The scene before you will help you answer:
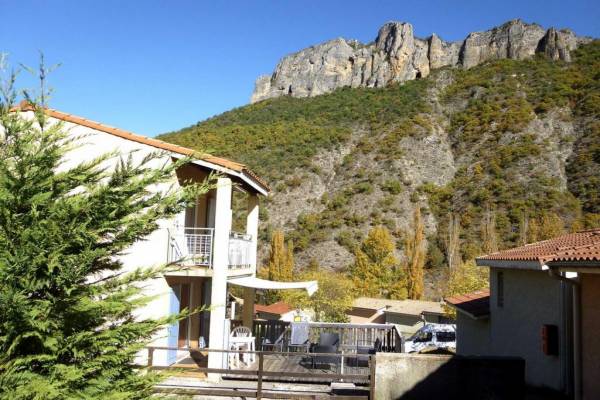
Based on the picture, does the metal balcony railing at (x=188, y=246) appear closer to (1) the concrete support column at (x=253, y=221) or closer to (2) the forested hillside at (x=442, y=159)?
(1) the concrete support column at (x=253, y=221)

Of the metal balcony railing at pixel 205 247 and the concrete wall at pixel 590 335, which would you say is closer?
the concrete wall at pixel 590 335

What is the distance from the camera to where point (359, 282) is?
134 feet

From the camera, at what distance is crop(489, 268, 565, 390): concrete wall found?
11.1m

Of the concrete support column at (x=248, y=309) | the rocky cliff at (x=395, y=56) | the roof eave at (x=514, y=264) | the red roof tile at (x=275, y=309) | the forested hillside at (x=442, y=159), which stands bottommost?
the red roof tile at (x=275, y=309)

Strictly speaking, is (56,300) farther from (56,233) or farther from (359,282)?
(359,282)

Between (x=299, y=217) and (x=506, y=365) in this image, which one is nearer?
(x=506, y=365)

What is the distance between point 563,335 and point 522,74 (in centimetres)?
6304

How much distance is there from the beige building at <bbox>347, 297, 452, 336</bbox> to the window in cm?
1558

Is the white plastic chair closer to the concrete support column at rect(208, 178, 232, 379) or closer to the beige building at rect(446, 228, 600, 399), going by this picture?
the concrete support column at rect(208, 178, 232, 379)

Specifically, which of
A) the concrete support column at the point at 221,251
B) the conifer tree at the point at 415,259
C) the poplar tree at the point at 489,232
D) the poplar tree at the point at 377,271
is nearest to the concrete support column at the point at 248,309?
the concrete support column at the point at 221,251

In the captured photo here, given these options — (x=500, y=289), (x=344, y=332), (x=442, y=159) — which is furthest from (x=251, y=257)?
Result: (x=442, y=159)

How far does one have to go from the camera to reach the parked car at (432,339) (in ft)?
68.6

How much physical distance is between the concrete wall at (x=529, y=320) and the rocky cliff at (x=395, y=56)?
64627 millimetres

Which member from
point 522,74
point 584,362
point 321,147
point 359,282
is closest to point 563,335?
point 584,362
